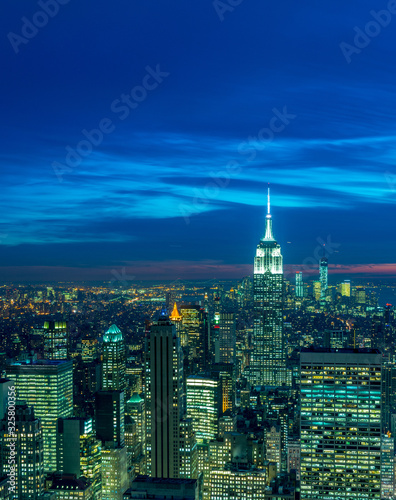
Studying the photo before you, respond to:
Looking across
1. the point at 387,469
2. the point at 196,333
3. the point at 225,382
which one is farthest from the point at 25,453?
the point at 196,333

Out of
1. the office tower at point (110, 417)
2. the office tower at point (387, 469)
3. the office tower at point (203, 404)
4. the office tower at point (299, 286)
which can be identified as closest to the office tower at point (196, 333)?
the office tower at point (203, 404)

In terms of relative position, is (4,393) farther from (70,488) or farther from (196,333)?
(196,333)

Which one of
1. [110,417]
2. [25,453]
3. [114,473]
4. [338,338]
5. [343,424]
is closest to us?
[343,424]

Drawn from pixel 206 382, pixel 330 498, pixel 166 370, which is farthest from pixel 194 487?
pixel 206 382

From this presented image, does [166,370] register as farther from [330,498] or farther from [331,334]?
[331,334]

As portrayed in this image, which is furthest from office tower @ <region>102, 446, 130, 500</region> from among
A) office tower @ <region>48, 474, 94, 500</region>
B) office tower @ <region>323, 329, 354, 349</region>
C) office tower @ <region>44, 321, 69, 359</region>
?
office tower @ <region>323, 329, 354, 349</region>

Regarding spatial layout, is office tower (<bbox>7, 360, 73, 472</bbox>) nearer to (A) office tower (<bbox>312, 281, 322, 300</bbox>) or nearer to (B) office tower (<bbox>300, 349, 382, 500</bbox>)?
(B) office tower (<bbox>300, 349, 382, 500</bbox>)
